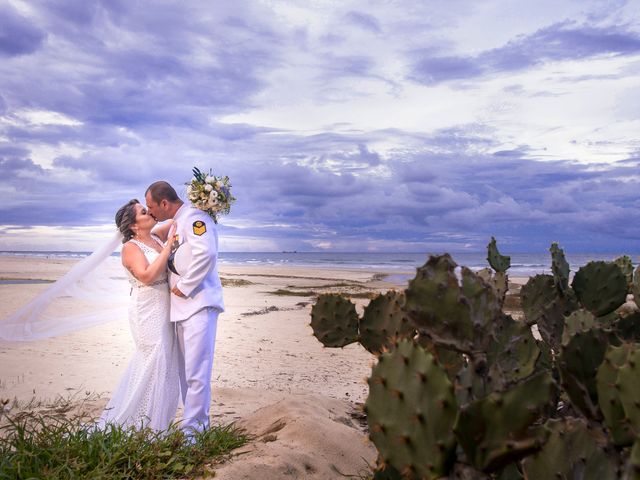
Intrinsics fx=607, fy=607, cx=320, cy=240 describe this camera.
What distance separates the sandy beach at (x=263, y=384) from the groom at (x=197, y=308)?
0.64 m

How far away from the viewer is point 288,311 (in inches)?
660

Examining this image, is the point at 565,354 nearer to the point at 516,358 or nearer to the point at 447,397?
the point at 516,358

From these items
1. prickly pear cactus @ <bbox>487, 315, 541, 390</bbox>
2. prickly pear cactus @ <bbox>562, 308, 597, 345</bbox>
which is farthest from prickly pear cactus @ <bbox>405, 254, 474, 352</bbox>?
prickly pear cactus @ <bbox>562, 308, 597, 345</bbox>

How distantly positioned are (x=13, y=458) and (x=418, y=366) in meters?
3.60

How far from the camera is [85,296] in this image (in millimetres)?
7559

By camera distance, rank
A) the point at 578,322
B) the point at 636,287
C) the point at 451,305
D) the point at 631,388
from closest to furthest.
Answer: the point at 631,388 < the point at 451,305 < the point at 578,322 < the point at 636,287

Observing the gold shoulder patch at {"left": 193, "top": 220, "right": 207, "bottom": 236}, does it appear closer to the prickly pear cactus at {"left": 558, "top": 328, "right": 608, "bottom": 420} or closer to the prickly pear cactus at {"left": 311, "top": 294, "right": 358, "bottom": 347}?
the prickly pear cactus at {"left": 311, "top": 294, "right": 358, "bottom": 347}

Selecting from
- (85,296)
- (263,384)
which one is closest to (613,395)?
(85,296)

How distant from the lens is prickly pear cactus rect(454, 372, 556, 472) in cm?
220

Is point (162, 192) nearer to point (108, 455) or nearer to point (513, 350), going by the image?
point (108, 455)

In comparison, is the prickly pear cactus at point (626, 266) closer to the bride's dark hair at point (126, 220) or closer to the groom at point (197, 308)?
the groom at point (197, 308)

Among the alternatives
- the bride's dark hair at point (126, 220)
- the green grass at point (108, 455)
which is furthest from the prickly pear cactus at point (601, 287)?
the bride's dark hair at point (126, 220)

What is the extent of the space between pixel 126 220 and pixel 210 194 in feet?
2.86

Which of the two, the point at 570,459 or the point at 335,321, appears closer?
the point at 570,459
